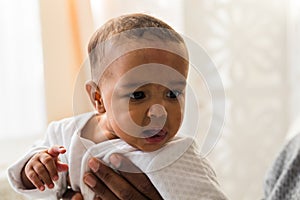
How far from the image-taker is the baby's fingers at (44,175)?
0.88 metres

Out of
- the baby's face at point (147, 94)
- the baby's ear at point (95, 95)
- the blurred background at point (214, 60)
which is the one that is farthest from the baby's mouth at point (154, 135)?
the blurred background at point (214, 60)

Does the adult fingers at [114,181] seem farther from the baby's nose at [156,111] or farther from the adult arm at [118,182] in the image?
the baby's nose at [156,111]

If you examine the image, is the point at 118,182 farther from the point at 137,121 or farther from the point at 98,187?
the point at 137,121

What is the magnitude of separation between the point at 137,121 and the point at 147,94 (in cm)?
5

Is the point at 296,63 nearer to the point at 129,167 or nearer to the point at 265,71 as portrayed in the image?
the point at 265,71

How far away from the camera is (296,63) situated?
181 cm

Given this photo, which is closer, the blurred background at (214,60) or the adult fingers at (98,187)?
the adult fingers at (98,187)

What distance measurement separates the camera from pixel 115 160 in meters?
0.91

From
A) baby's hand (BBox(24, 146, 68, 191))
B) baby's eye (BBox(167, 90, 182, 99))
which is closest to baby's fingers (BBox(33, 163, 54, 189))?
baby's hand (BBox(24, 146, 68, 191))

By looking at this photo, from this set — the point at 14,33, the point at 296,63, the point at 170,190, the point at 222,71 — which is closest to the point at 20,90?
the point at 14,33

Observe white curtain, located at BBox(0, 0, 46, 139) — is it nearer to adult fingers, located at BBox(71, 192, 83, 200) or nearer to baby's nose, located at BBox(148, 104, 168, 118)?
adult fingers, located at BBox(71, 192, 83, 200)

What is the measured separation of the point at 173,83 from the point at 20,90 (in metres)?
0.78

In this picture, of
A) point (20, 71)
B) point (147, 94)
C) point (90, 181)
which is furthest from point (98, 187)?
point (20, 71)

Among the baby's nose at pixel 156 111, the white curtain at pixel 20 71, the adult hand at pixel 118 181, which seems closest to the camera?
the baby's nose at pixel 156 111
